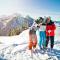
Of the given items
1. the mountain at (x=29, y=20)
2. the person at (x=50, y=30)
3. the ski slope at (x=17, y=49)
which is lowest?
the ski slope at (x=17, y=49)

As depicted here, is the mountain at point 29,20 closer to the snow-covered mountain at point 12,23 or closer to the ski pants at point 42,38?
the snow-covered mountain at point 12,23

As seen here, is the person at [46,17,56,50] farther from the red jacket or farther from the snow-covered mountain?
the snow-covered mountain

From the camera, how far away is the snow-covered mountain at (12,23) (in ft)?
6.23

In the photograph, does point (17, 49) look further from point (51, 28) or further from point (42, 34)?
point (51, 28)

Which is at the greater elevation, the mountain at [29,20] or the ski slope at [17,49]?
the mountain at [29,20]

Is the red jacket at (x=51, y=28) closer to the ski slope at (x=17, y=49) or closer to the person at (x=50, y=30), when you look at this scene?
the person at (x=50, y=30)

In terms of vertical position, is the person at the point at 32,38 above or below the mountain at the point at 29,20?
below

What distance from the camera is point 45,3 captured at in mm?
1938

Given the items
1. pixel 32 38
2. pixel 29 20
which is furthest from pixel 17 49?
pixel 29 20

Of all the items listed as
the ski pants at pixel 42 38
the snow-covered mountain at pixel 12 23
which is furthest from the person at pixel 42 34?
the snow-covered mountain at pixel 12 23

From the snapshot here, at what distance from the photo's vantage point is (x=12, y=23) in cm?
191

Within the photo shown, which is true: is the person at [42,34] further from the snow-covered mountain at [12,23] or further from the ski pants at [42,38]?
the snow-covered mountain at [12,23]

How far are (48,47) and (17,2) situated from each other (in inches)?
19.9

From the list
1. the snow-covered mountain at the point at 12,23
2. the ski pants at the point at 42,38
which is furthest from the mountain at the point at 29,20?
the ski pants at the point at 42,38
